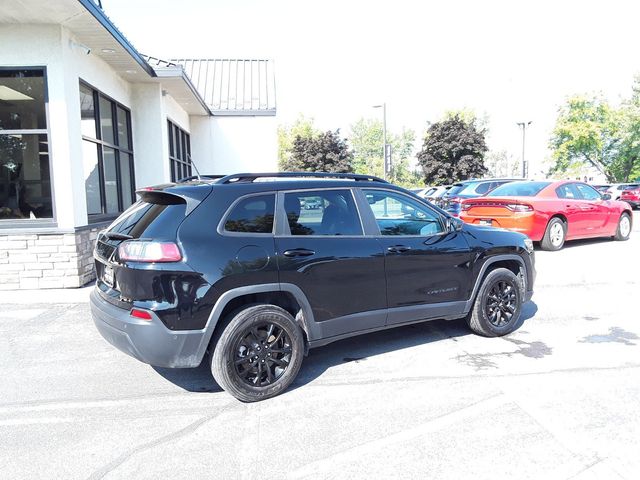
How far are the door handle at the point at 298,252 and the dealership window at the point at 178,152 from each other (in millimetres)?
11002

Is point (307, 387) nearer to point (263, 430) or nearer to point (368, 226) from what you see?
point (263, 430)

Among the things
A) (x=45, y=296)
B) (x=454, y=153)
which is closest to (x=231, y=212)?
(x=45, y=296)

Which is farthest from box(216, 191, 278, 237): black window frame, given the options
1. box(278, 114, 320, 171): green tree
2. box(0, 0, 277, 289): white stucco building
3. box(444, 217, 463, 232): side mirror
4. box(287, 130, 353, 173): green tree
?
box(278, 114, 320, 171): green tree

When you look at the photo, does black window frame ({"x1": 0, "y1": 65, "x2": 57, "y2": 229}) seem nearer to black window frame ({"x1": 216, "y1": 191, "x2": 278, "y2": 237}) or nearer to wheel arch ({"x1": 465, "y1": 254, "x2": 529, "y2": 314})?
black window frame ({"x1": 216, "y1": 191, "x2": 278, "y2": 237})

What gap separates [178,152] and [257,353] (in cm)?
1292

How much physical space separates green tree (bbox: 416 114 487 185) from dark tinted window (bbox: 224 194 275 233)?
112 ft

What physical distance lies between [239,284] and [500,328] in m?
2.96

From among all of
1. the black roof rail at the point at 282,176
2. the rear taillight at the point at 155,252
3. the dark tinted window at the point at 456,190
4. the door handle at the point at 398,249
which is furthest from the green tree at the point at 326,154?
the rear taillight at the point at 155,252

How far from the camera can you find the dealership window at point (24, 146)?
7.38 meters

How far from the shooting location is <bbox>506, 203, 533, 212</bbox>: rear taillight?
383 inches

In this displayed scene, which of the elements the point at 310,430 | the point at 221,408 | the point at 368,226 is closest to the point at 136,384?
the point at 221,408

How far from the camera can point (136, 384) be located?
13.0ft

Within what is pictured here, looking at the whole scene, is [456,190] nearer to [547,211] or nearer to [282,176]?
[547,211]

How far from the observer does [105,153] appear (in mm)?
9727
